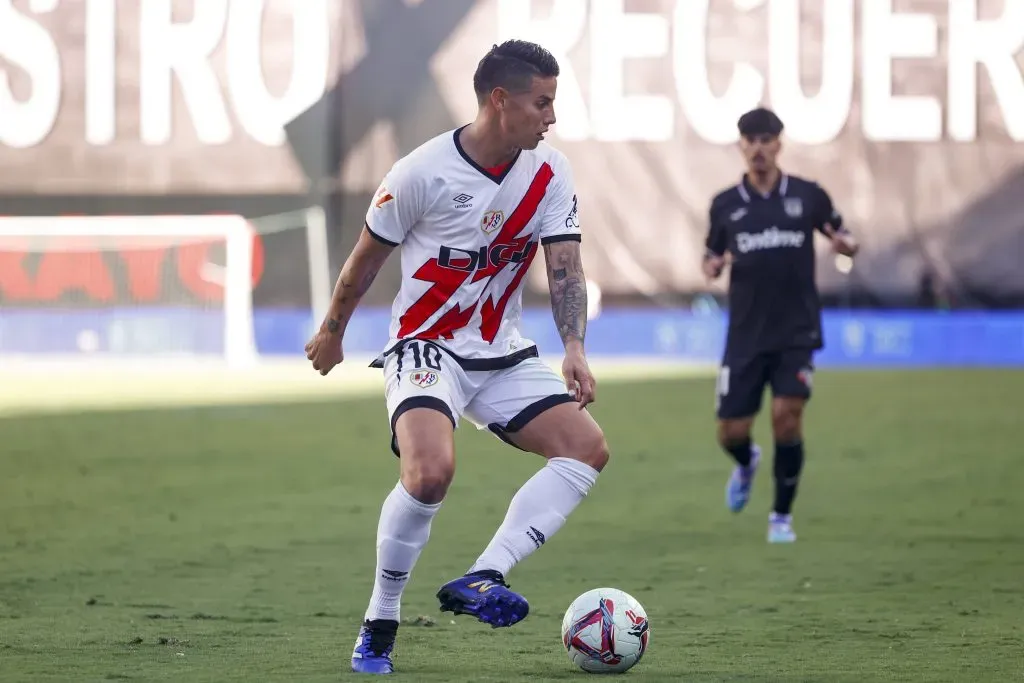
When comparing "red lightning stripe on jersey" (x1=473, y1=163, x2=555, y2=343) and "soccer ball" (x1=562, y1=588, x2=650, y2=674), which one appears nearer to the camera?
"soccer ball" (x1=562, y1=588, x2=650, y2=674)

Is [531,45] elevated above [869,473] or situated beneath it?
elevated above

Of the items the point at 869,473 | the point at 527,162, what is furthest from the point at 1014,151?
the point at 527,162

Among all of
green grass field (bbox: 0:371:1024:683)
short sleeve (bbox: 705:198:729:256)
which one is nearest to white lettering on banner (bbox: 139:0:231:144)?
green grass field (bbox: 0:371:1024:683)

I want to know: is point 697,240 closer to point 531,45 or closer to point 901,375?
point 901,375

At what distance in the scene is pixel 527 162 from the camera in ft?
18.0

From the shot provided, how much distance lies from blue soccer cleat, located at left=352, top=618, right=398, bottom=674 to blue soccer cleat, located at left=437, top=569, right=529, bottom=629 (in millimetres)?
342

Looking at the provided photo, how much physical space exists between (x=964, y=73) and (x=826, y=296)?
11.4 feet

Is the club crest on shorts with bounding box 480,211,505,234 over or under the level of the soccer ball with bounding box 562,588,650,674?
over

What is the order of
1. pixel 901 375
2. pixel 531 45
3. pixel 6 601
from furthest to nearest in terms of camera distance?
pixel 901 375 → pixel 6 601 → pixel 531 45

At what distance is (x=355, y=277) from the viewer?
5355mm

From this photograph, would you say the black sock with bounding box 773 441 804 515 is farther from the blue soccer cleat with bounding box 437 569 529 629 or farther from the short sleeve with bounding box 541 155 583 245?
the blue soccer cleat with bounding box 437 569 529 629

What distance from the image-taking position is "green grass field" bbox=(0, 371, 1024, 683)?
17.8ft

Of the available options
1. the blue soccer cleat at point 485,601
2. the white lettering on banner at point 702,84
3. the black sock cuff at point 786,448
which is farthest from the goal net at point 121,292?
the blue soccer cleat at point 485,601

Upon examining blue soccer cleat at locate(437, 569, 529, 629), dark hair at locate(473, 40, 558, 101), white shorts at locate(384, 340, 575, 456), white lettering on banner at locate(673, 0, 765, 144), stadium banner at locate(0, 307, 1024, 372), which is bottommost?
stadium banner at locate(0, 307, 1024, 372)
